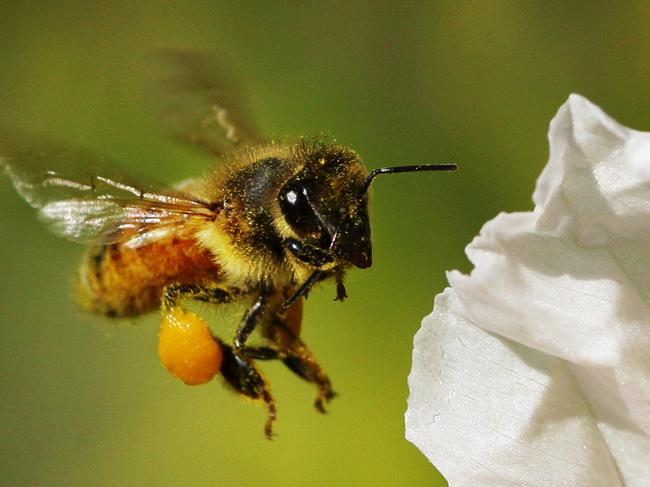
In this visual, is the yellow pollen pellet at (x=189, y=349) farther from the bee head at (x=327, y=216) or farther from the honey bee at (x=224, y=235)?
the bee head at (x=327, y=216)

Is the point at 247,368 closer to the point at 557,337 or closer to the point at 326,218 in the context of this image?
the point at 326,218

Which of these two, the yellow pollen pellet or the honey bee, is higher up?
the honey bee

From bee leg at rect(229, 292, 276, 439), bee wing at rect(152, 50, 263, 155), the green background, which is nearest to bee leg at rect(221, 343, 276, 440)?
bee leg at rect(229, 292, 276, 439)

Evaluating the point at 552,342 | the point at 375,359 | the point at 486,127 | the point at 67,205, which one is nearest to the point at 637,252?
the point at 552,342

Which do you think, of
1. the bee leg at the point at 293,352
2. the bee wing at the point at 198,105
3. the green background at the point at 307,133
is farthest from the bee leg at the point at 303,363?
the green background at the point at 307,133

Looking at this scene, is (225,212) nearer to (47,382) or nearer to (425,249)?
(425,249)

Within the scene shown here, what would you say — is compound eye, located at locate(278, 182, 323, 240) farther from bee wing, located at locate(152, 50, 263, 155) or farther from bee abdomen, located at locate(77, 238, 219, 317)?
bee wing, located at locate(152, 50, 263, 155)

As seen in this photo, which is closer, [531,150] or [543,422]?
[543,422]
